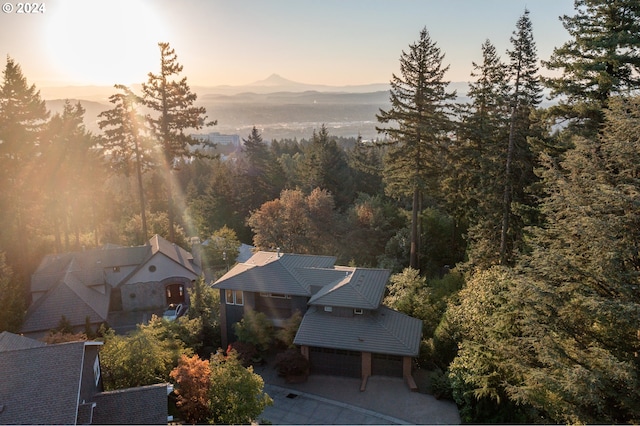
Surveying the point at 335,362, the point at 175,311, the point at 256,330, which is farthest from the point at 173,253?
the point at 335,362

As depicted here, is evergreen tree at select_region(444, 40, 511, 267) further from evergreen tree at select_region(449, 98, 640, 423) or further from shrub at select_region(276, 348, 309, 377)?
shrub at select_region(276, 348, 309, 377)

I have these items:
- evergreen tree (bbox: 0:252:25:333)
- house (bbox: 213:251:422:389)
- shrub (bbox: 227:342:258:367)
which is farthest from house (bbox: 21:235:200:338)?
shrub (bbox: 227:342:258:367)

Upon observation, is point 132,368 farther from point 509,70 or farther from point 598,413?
point 509,70

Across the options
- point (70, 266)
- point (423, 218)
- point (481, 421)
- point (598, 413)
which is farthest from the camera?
point (423, 218)

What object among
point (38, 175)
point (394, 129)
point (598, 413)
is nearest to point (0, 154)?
point (38, 175)

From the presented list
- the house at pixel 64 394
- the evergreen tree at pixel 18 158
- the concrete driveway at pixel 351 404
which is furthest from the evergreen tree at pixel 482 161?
the evergreen tree at pixel 18 158

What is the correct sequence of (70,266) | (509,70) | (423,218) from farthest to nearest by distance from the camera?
(423,218) → (70,266) → (509,70)

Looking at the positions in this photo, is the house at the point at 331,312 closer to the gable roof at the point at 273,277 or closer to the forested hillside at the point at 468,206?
the gable roof at the point at 273,277
